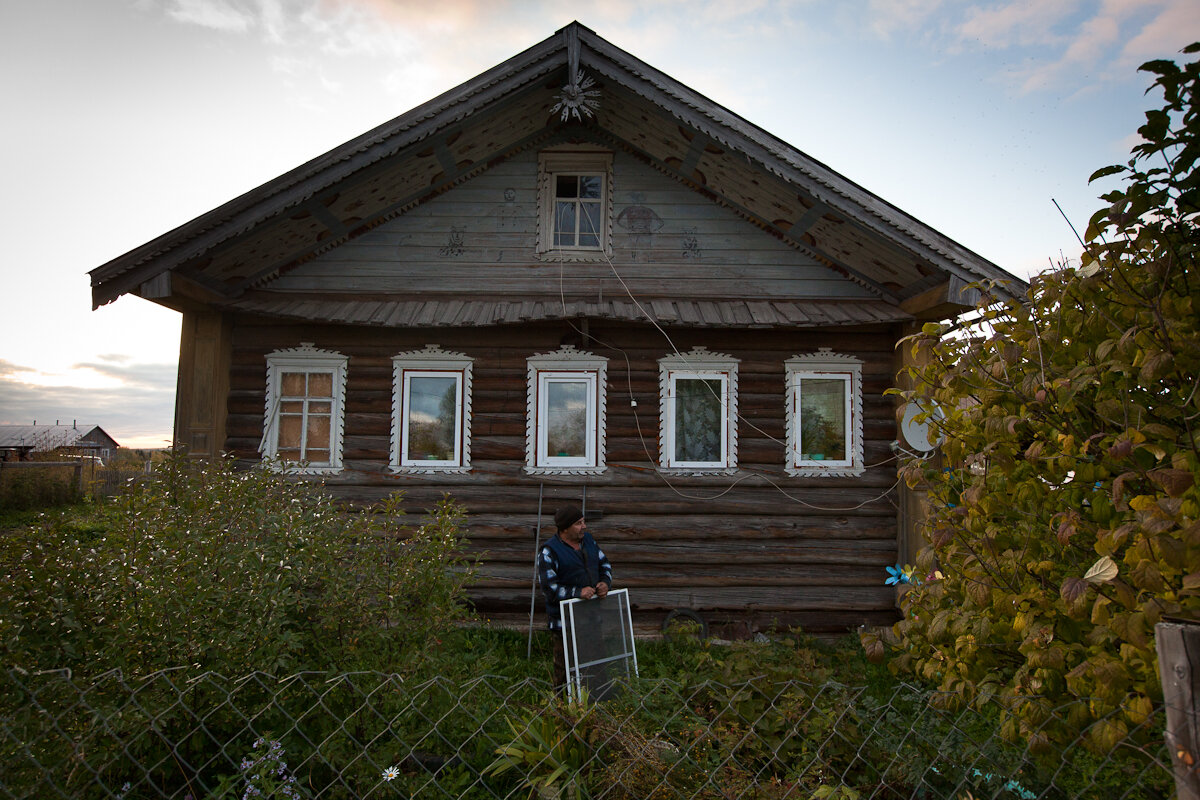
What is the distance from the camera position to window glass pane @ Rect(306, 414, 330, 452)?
876 cm

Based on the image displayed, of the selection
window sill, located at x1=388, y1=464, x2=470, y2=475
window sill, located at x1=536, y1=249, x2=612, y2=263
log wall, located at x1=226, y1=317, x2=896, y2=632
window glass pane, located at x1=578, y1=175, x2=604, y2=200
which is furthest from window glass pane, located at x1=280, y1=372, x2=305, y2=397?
window glass pane, located at x1=578, y1=175, x2=604, y2=200

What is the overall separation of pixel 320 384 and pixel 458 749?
273 inches

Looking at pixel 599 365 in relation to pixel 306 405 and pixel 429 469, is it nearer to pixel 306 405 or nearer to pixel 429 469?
pixel 429 469

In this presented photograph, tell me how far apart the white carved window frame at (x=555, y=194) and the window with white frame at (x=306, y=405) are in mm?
2996

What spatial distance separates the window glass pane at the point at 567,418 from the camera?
28.8ft

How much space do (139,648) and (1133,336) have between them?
491 centimetres

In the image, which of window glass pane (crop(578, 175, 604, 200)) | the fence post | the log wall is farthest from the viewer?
window glass pane (crop(578, 175, 604, 200))

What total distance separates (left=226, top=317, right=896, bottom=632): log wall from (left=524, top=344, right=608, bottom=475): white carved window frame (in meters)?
0.11

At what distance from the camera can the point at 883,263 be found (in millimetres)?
8523

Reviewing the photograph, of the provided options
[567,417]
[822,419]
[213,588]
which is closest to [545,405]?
[567,417]

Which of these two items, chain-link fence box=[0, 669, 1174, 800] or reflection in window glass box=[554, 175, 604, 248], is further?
reflection in window glass box=[554, 175, 604, 248]

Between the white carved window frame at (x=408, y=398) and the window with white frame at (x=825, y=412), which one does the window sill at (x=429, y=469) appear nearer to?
the white carved window frame at (x=408, y=398)

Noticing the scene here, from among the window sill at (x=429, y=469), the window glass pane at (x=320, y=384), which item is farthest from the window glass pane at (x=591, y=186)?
the window glass pane at (x=320, y=384)

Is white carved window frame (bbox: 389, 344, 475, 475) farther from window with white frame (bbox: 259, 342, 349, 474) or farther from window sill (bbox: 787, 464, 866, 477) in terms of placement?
window sill (bbox: 787, 464, 866, 477)
